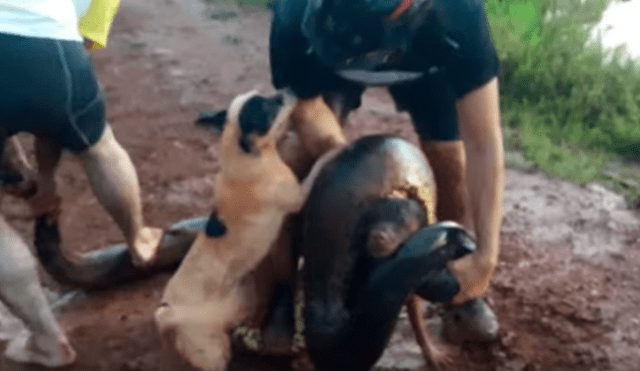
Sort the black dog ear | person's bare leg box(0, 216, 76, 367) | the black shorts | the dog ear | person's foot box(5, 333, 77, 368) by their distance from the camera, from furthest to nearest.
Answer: person's foot box(5, 333, 77, 368) < person's bare leg box(0, 216, 76, 367) < the black shorts < the black dog ear < the dog ear

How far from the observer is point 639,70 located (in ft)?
16.0

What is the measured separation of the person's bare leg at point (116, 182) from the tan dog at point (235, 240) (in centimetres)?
71

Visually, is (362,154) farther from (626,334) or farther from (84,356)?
(626,334)

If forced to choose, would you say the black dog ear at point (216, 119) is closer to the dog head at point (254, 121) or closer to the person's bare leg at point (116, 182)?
the dog head at point (254, 121)

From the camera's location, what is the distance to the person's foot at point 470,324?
2828mm

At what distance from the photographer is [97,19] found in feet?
9.69

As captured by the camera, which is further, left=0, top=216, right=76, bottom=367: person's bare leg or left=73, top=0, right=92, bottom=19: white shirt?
left=73, top=0, right=92, bottom=19: white shirt

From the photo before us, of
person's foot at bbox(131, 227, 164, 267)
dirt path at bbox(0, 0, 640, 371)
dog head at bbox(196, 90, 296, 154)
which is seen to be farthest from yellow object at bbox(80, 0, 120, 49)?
dog head at bbox(196, 90, 296, 154)

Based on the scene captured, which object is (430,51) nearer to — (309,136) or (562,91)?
(309,136)

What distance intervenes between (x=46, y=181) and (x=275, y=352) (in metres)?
1.03

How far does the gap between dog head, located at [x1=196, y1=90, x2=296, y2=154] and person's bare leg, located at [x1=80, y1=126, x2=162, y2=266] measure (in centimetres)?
85

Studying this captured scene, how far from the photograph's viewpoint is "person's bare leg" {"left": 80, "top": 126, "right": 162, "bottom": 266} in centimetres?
273

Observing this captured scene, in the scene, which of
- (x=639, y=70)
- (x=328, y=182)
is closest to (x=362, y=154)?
(x=328, y=182)

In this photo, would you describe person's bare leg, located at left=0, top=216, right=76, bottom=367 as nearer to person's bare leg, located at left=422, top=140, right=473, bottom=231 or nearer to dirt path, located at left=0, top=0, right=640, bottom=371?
dirt path, located at left=0, top=0, right=640, bottom=371
